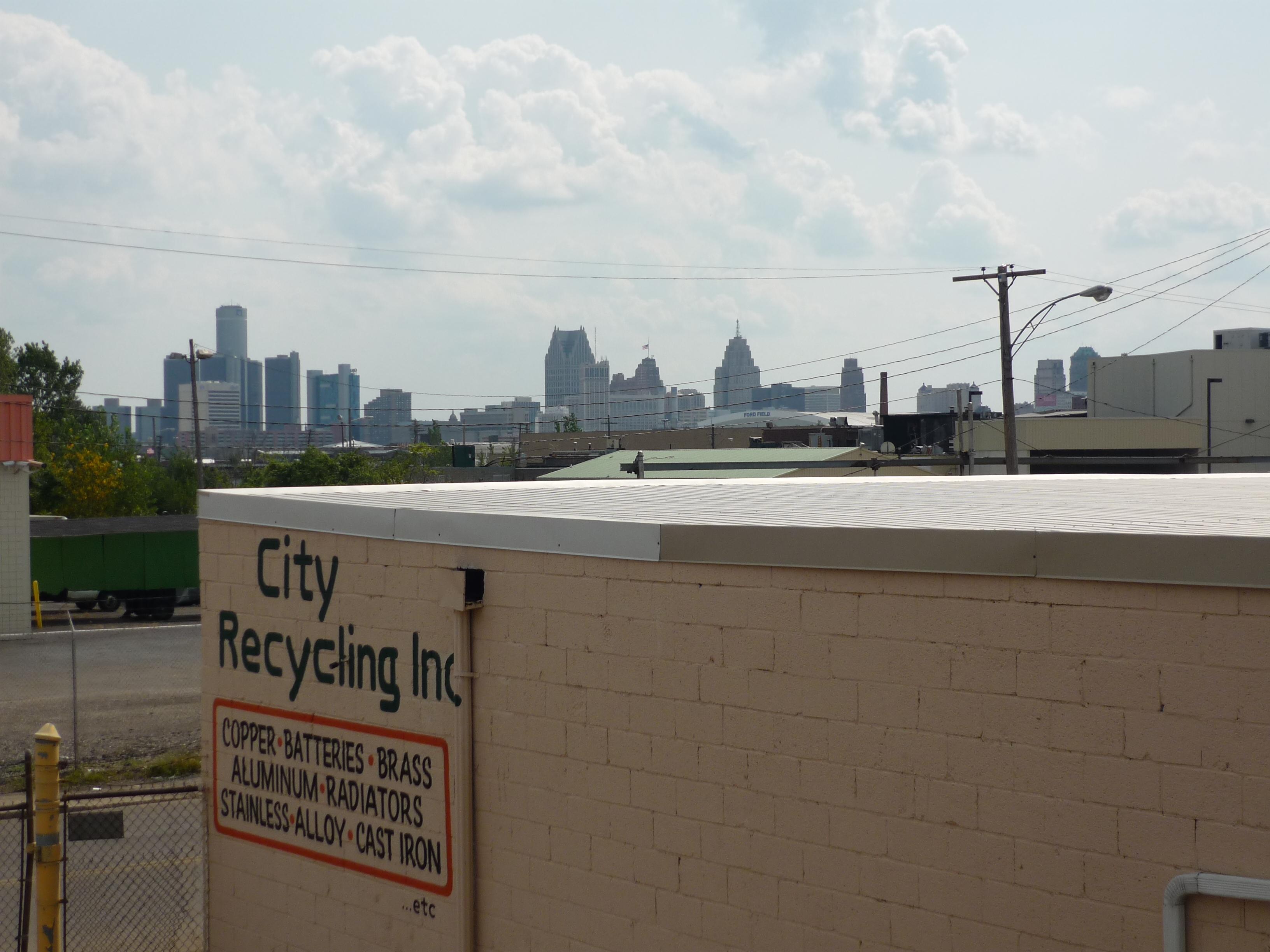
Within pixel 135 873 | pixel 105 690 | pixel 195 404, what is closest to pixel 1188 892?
pixel 135 873

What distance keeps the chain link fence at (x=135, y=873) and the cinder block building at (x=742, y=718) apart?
3.06 ft

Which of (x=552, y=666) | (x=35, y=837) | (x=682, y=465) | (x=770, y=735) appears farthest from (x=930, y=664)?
(x=682, y=465)

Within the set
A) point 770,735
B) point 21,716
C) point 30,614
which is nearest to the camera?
point 770,735

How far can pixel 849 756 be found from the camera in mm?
4859

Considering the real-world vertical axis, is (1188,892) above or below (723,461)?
below

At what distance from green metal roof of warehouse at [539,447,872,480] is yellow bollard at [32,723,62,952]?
1000 inches

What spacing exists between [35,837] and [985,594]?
5724 millimetres

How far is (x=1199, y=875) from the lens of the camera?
3.97 meters

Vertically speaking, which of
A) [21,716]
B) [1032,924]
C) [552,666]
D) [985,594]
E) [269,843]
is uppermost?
[985,594]

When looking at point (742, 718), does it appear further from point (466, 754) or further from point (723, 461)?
point (723, 461)

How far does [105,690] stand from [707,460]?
22638mm

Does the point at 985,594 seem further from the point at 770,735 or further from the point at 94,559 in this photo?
the point at 94,559

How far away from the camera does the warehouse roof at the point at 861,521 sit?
4.20m

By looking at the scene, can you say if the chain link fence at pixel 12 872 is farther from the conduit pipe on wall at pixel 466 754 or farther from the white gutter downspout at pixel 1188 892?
the white gutter downspout at pixel 1188 892
